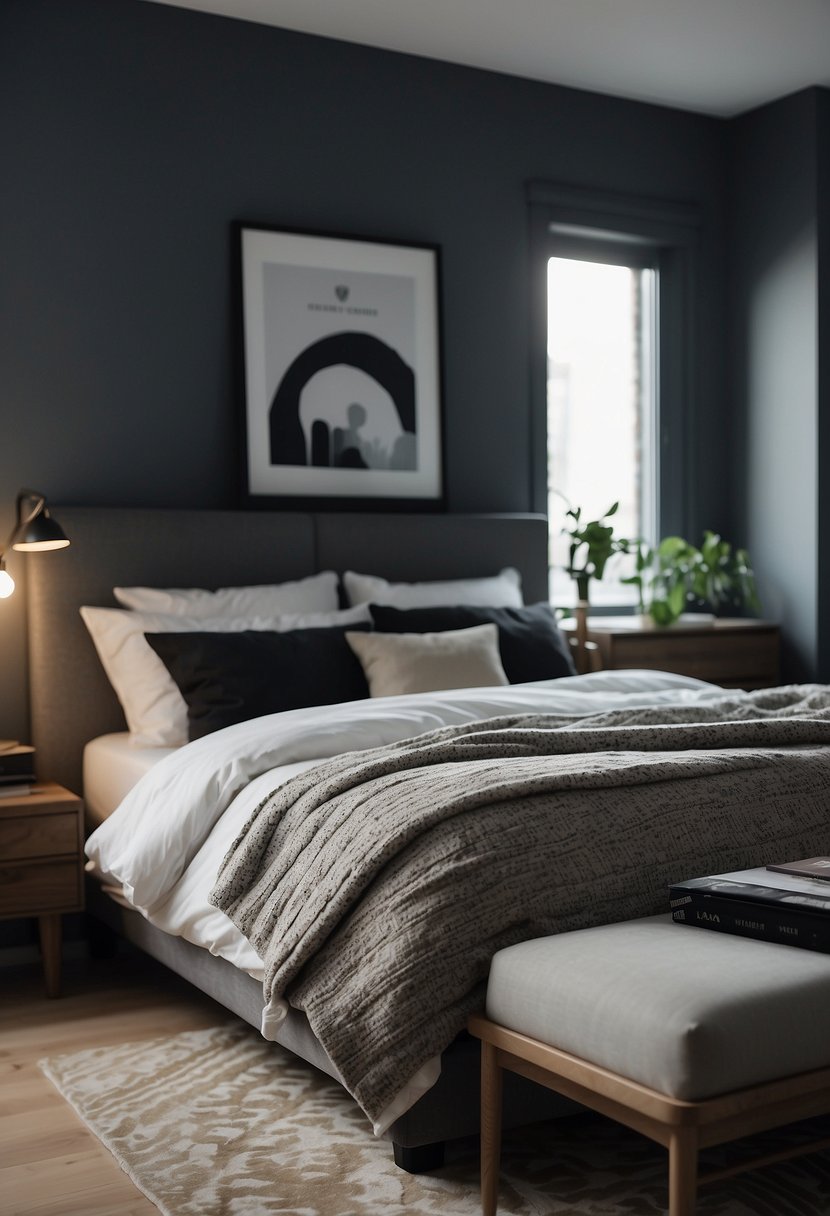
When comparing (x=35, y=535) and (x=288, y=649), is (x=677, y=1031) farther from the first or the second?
(x=35, y=535)

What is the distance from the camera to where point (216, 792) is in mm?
2785

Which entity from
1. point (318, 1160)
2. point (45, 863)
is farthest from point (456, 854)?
point (45, 863)

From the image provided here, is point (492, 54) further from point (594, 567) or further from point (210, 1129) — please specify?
point (210, 1129)

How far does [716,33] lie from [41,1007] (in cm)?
372

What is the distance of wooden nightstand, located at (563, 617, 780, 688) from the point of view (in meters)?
4.63

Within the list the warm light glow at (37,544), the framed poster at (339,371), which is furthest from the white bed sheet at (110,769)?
the framed poster at (339,371)

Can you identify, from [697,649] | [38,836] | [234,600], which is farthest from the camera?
[697,649]

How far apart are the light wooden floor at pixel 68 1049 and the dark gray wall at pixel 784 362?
113 inches

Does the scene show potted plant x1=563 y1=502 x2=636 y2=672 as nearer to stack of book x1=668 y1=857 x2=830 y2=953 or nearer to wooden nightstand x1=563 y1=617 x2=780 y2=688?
wooden nightstand x1=563 y1=617 x2=780 y2=688

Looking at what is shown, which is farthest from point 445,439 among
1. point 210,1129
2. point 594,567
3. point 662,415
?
point 210,1129

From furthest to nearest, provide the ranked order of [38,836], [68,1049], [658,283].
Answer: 1. [658,283]
2. [38,836]
3. [68,1049]

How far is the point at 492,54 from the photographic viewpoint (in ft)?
15.0

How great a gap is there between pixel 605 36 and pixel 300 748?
291cm

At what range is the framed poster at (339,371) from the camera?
424cm
